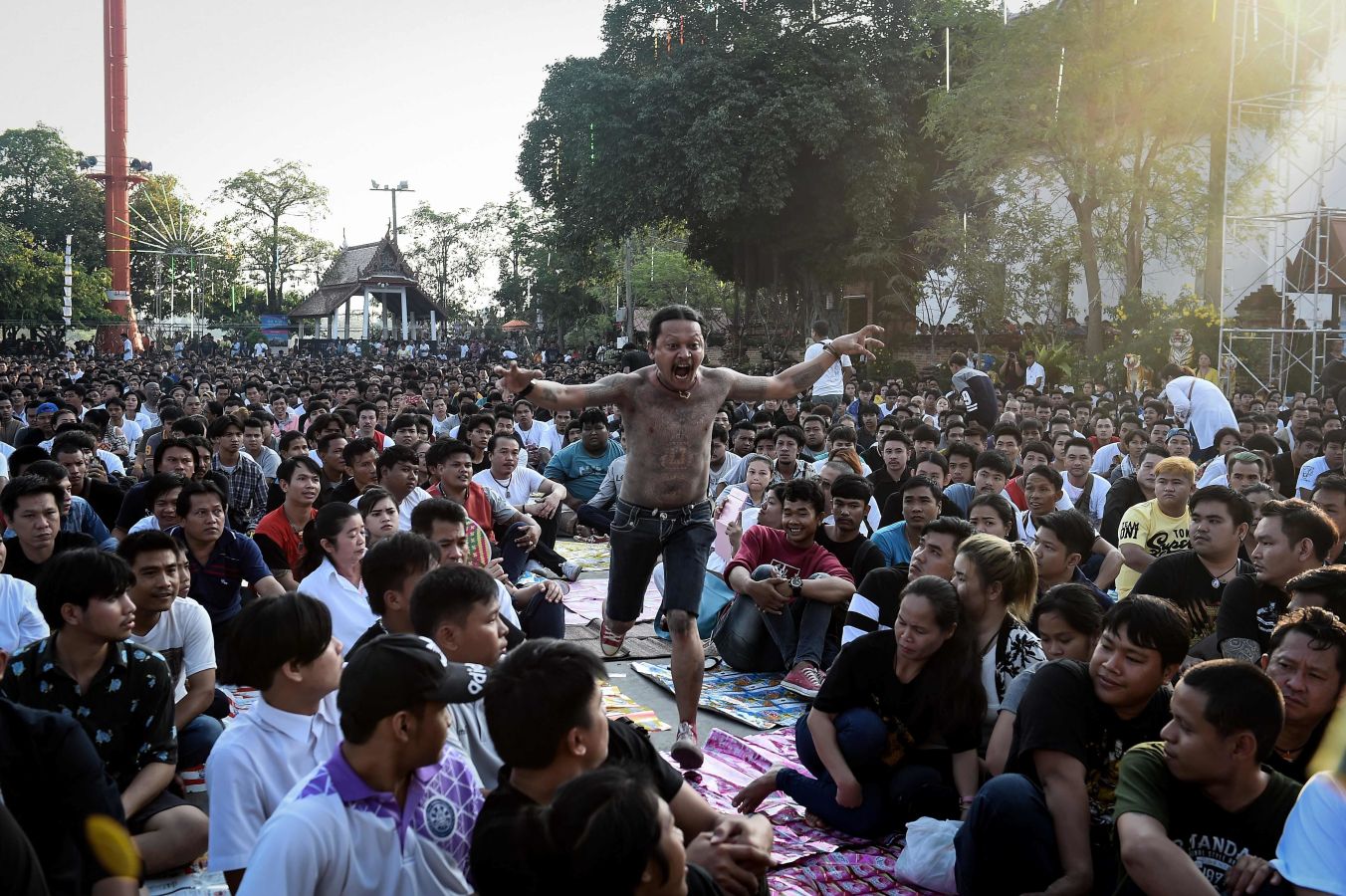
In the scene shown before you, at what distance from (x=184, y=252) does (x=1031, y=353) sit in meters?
52.3

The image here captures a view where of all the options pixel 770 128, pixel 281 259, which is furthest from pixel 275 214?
pixel 770 128

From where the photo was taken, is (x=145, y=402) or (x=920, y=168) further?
(x=920, y=168)

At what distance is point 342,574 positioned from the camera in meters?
5.33

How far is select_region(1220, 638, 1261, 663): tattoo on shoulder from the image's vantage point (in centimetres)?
471

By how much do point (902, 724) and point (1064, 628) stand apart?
2.27 ft

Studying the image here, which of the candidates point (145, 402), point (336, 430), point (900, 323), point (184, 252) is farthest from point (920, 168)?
point (184, 252)

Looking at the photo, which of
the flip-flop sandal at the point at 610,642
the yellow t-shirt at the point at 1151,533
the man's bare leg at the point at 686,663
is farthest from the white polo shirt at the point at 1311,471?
the man's bare leg at the point at 686,663

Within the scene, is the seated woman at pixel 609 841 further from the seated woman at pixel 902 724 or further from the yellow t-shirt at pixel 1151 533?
the yellow t-shirt at pixel 1151 533

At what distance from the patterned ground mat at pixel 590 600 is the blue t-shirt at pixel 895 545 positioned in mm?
1876

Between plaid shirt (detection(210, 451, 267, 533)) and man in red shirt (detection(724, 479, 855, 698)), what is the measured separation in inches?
149

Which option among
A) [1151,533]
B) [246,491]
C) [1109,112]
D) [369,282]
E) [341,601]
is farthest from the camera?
[369,282]

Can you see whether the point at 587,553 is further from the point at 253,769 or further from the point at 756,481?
the point at 253,769

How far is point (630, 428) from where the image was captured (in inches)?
217

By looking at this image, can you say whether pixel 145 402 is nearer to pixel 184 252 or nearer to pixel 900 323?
pixel 900 323
